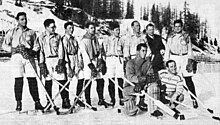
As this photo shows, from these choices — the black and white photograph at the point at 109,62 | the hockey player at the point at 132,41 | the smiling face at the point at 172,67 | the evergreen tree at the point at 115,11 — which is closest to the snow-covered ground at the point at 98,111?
the black and white photograph at the point at 109,62

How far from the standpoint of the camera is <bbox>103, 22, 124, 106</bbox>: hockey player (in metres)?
1.75

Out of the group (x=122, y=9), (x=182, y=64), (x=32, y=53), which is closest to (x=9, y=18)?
(x=32, y=53)

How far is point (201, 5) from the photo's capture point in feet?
5.88

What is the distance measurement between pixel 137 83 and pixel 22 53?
1.92 ft

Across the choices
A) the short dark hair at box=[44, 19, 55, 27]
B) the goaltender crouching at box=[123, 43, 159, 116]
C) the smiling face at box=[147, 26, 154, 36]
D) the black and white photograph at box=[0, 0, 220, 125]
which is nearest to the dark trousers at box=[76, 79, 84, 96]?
the black and white photograph at box=[0, 0, 220, 125]

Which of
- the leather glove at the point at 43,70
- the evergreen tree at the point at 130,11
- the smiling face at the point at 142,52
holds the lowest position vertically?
the leather glove at the point at 43,70

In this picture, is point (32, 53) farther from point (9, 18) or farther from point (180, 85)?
point (180, 85)

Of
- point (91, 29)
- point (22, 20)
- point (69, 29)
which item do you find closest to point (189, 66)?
point (91, 29)

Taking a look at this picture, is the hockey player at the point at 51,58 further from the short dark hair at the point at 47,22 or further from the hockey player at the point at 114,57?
the hockey player at the point at 114,57

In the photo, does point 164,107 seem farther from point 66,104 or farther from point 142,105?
point 66,104

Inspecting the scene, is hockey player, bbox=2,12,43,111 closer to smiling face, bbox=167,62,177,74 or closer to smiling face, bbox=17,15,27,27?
smiling face, bbox=17,15,27,27

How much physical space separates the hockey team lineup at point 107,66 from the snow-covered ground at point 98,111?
2 centimetres

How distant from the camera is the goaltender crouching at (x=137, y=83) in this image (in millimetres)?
1750

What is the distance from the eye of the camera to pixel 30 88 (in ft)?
5.62
